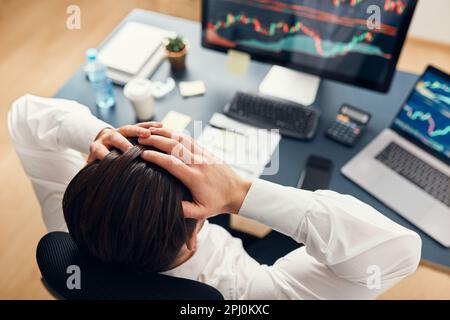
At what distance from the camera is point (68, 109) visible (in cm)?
112

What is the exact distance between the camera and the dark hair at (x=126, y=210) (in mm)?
666

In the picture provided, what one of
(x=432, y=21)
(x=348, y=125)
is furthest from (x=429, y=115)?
(x=432, y=21)

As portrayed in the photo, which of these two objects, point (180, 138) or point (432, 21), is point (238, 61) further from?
point (432, 21)

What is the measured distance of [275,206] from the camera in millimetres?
882

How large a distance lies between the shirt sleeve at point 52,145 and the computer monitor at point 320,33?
60 cm

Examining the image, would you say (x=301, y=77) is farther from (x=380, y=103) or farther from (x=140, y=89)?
(x=140, y=89)

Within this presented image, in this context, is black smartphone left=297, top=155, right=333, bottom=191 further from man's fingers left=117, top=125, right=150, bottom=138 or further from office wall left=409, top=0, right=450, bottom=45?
office wall left=409, top=0, right=450, bottom=45

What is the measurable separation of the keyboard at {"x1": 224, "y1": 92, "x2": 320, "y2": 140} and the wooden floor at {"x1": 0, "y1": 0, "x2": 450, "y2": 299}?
0.77 meters

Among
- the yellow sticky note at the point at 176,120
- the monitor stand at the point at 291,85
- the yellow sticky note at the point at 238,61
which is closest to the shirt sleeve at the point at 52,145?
the yellow sticky note at the point at 176,120

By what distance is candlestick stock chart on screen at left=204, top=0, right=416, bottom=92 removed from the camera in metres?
1.23

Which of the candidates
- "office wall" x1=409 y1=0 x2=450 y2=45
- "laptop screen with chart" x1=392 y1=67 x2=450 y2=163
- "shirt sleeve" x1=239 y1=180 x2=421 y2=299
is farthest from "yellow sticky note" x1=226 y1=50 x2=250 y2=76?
"office wall" x1=409 y1=0 x2=450 y2=45

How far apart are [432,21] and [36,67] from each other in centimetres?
271

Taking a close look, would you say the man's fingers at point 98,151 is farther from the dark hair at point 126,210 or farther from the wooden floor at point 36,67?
the wooden floor at point 36,67

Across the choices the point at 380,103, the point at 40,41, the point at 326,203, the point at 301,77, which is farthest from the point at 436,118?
the point at 40,41
